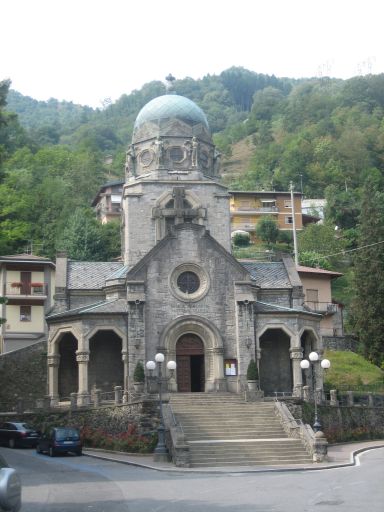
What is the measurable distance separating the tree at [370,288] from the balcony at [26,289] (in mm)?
25187

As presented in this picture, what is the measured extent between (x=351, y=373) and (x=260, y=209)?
160 feet

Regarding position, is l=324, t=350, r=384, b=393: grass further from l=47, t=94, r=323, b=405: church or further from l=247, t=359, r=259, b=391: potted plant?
l=247, t=359, r=259, b=391: potted plant

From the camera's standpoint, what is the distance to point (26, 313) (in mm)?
65000

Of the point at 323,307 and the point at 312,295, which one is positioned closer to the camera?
the point at 323,307

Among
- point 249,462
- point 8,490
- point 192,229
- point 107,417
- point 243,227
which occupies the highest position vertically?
point 243,227

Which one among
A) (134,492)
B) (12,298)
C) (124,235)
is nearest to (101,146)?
(12,298)

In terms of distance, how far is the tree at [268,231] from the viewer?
95.1 metres

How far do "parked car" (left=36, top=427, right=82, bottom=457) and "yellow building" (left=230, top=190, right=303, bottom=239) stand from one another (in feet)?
220

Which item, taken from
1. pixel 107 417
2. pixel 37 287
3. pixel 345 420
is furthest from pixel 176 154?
pixel 37 287

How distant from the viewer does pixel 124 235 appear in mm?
49562

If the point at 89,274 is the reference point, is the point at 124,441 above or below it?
below

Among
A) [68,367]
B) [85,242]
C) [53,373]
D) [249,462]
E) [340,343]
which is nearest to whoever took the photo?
[249,462]

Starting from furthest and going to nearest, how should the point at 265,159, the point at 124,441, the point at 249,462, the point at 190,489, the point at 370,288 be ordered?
the point at 265,159 < the point at 370,288 < the point at 124,441 < the point at 249,462 < the point at 190,489

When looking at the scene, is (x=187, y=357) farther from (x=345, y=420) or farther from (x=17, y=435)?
(x=17, y=435)
